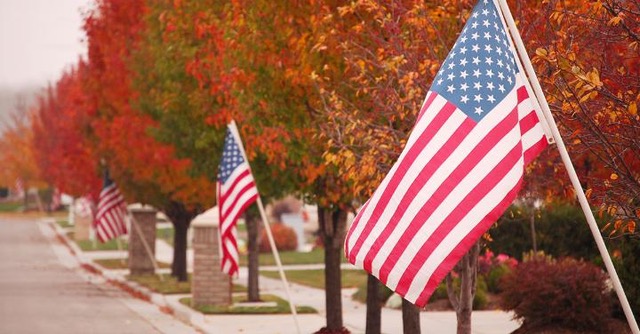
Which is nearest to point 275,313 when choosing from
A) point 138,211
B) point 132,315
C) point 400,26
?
point 132,315

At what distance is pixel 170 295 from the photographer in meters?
29.5

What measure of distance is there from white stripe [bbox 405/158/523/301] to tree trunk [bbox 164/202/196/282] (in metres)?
25.6

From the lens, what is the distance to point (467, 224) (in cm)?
868

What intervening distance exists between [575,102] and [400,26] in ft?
15.2

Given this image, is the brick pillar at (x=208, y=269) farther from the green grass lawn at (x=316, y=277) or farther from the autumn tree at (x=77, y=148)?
the autumn tree at (x=77, y=148)

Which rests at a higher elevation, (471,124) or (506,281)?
(471,124)

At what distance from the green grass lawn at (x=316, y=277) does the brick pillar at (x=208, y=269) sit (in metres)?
6.38

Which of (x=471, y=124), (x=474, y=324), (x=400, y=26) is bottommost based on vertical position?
(x=474, y=324)

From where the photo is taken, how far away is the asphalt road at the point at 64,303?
72.3 ft

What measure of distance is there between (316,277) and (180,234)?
378cm

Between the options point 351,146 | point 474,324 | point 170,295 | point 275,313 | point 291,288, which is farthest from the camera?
point 291,288

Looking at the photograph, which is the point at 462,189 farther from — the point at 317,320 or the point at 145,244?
the point at 145,244

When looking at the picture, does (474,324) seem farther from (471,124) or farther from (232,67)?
(471,124)

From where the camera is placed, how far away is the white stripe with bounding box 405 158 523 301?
866cm
